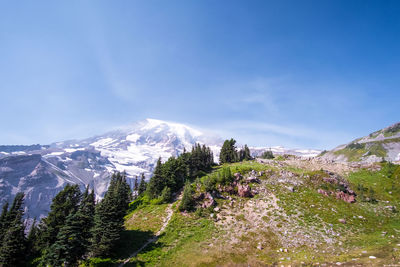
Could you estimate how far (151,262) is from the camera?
27922 mm

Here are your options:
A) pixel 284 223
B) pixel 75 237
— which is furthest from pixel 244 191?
pixel 75 237

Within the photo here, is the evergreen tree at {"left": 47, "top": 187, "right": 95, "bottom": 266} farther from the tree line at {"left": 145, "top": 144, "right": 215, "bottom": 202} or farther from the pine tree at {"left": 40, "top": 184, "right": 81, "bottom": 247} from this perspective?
the tree line at {"left": 145, "top": 144, "right": 215, "bottom": 202}

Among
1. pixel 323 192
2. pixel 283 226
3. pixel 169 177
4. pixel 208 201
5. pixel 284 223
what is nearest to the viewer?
pixel 283 226

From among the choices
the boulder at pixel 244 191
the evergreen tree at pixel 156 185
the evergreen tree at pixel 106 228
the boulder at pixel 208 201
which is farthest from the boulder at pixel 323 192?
the evergreen tree at pixel 106 228

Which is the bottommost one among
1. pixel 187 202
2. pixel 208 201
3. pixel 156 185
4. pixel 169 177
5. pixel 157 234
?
pixel 157 234

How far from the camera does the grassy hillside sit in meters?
27.7

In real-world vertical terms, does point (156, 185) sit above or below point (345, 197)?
above

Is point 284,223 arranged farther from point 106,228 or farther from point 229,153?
point 229,153

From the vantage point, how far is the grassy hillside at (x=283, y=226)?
27.7 metres

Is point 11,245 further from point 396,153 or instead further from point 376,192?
point 396,153

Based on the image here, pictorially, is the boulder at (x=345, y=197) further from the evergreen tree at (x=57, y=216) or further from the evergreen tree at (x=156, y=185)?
the evergreen tree at (x=57, y=216)

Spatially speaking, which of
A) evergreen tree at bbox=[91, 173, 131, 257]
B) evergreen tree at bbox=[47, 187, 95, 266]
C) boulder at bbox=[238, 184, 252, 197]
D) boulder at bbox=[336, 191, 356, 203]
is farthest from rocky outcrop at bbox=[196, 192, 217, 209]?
boulder at bbox=[336, 191, 356, 203]

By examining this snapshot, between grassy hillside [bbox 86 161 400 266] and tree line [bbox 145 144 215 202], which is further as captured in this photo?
Result: tree line [bbox 145 144 215 202]

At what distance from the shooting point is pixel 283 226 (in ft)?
120
